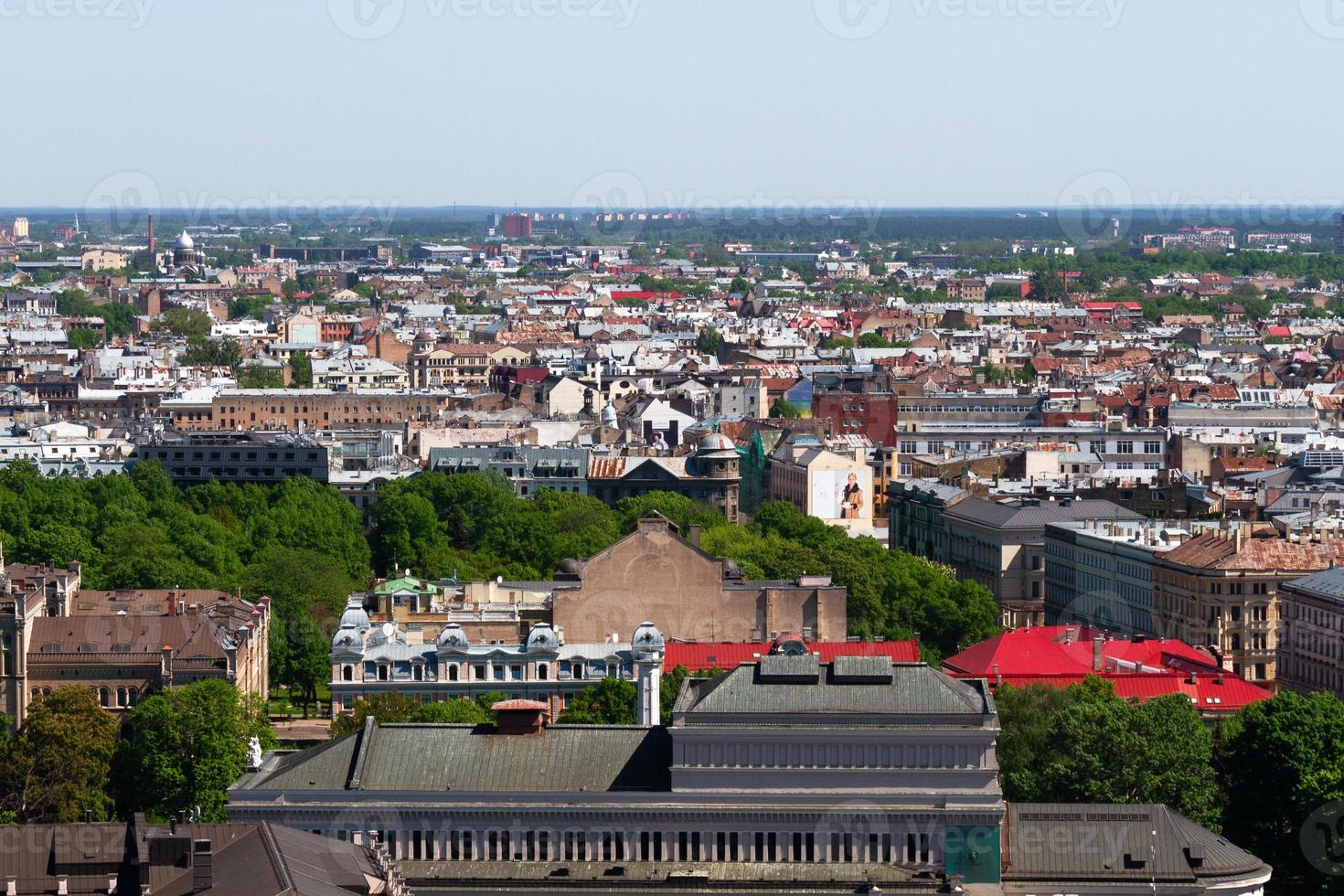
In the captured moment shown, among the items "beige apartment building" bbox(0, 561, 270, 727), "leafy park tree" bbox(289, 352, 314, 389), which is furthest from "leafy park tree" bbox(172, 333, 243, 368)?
"beige apartment building" bbox(0, 561, 270, 727)

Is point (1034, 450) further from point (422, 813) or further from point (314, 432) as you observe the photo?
point (422, 813)

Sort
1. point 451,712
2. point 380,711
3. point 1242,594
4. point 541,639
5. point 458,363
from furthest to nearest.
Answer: point 458,363 → point 1242,594 → point 541,639 → point 451,712 → point 380,711

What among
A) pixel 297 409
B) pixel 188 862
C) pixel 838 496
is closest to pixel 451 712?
pixel 188 862

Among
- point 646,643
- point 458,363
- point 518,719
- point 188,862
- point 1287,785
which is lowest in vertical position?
point 458,363

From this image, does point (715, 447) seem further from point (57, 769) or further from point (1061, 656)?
A: point (57, 769)

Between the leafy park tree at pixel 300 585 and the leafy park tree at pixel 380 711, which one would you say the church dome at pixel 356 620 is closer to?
the leafy park tree at pixel 380 711

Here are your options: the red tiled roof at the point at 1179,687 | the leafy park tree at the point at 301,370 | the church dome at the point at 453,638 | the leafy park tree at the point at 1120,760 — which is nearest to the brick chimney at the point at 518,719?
the leafy park tree at the point at 1120,760
